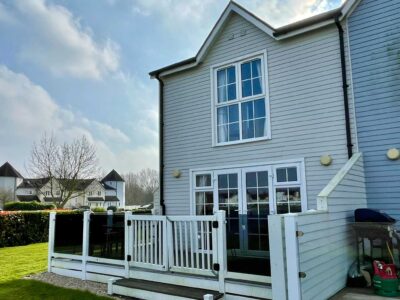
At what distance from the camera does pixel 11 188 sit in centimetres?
5725

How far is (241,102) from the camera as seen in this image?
28.7 ft

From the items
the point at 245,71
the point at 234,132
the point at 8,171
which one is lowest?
the point at 234,132

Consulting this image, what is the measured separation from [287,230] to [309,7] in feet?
21.9

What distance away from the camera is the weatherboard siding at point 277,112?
289 inches

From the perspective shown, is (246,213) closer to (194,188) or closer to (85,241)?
(194,188)

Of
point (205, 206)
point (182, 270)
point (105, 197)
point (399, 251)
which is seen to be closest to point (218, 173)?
point (205, 206)

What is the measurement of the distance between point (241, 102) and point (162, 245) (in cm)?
447

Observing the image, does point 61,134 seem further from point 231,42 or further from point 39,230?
point 231,42

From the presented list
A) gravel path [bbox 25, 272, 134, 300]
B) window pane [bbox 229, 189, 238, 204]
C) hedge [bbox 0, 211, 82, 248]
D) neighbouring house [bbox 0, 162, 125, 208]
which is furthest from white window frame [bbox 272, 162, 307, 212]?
neighbouring house [bbox 0, 162, 125, 208]

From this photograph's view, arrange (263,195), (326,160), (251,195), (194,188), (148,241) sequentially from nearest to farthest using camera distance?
1. (148,241)
2. (326,160)
3. (263,195)
4. (251,195)
5. (194,188)

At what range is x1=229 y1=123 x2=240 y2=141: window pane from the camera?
345 inches

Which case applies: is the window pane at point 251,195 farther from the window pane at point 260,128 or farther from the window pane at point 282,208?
the window pane at point 260,128

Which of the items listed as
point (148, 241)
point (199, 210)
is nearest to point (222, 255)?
point (148, 241)

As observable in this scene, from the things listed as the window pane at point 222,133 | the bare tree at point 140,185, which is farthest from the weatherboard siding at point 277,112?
the bare tree at point 140,185
